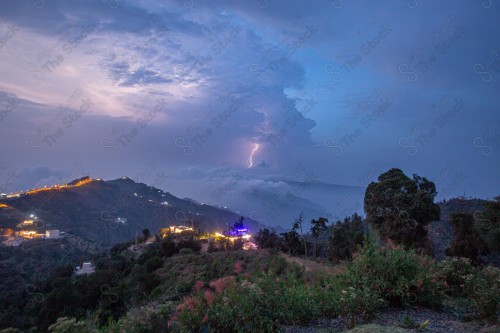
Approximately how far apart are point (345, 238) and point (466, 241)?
10953 millimetres

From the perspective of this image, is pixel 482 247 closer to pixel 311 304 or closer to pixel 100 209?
pixel 311 304

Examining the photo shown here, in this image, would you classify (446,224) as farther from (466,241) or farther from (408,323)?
(408,323)

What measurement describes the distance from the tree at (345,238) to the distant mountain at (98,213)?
41546 millimetres

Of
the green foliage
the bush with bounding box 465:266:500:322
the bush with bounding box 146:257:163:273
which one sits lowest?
the bush with bounding box 146:257:163:273

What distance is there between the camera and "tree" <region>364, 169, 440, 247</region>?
23641mm

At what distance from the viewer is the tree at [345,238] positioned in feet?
102

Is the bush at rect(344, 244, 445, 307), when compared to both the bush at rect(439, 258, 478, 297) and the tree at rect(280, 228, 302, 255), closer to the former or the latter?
the bush at rect(439, 258, 478, 297)

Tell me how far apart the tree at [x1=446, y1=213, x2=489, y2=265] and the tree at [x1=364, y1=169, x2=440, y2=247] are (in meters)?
1.97

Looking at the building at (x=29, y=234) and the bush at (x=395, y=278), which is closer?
the bush at (x=395, y=278)

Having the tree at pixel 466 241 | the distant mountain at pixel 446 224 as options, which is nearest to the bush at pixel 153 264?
the distant mountain at pixel 446 224

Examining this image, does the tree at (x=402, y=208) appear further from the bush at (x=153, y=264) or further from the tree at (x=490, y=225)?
the bush at (x=153, y=264)

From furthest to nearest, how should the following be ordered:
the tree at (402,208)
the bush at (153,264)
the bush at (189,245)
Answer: the bush at (189,245) < the bush at (153,264) < the tree at (402,208)

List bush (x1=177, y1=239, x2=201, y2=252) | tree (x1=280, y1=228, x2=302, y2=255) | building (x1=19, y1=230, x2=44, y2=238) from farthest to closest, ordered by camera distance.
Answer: building (x1=19, y1=230, x2=44, y2=238), bush (x1=177, y1=239, x2=201, y2=252), tree (x1=280, y1=228, x2=302, y2=255)

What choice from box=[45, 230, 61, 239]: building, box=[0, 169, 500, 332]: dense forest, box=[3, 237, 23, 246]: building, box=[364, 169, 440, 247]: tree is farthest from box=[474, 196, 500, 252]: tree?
box=[45, 230, 61, 239]: building
